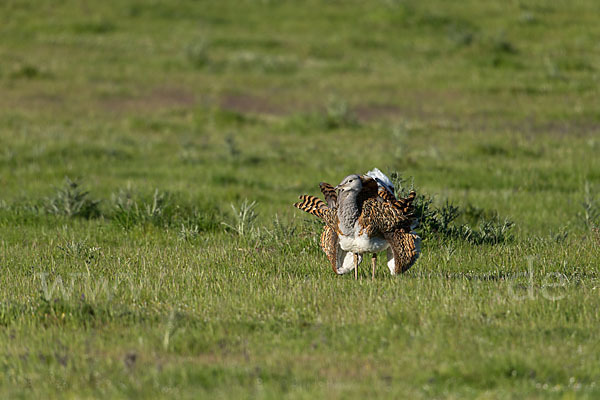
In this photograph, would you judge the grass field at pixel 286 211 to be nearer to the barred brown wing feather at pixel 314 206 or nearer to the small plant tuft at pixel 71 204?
the small plant tuft at pixel 71 204

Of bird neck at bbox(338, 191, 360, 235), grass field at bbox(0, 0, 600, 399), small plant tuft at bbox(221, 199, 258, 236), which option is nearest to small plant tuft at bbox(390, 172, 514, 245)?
grass field at bbox(0, 0, 600, 399)

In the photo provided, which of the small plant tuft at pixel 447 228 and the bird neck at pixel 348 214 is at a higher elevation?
the bird neck at pixel 348 214

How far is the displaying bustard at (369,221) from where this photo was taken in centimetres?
684

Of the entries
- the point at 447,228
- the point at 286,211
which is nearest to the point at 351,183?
the point at 447,228

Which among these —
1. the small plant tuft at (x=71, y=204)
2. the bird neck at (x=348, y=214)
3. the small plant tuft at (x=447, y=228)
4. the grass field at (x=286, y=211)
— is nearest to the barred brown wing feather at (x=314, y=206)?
the bird neck at (x=348, y=214)

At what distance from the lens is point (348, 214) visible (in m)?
6.86

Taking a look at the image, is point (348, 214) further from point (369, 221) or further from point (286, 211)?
point (286, 211)

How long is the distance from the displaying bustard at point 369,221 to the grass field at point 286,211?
310mm

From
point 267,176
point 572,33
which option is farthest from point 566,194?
point 572,33

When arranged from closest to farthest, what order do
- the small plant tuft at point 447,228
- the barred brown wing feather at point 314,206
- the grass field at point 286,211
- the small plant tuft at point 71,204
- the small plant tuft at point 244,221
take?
1. the grass field at point 286,211
2. the barred brown wing feather at point 314,206
3. the small plant tuft at point 447,228
4. the small plant tuft at point 244,221
5. the small plant tuft at point 71,204

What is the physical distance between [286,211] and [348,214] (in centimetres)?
534

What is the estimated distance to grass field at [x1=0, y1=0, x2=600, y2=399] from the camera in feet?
17.4

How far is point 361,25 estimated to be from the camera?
3781cm

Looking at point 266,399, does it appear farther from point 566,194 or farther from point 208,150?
point 208,150
